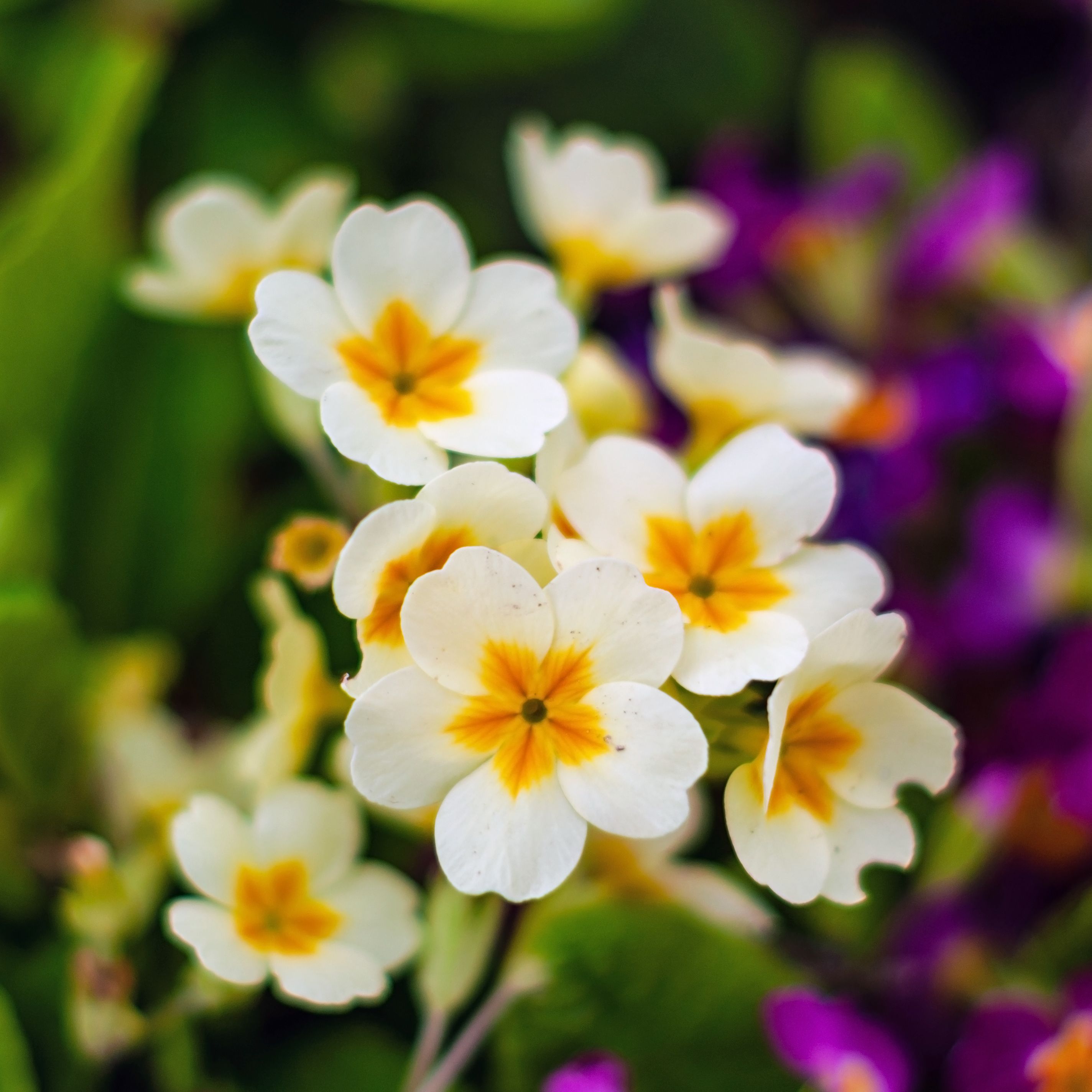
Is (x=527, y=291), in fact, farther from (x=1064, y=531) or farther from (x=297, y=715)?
(x=1064, y=531)

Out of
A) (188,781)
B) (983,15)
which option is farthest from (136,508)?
(983,15)

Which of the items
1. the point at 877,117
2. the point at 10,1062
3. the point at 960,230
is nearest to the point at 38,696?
the point at 10,1062

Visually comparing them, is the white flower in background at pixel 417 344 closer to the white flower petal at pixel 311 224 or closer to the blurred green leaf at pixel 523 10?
the white flower petal at pixel 311 224

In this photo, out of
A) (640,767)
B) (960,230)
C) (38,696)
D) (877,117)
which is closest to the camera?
(640,767)

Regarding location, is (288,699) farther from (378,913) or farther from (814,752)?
(814,752)

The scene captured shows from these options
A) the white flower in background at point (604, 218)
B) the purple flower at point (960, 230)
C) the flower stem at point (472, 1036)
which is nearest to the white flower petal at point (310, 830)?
the flower stem at point (472, 1036)

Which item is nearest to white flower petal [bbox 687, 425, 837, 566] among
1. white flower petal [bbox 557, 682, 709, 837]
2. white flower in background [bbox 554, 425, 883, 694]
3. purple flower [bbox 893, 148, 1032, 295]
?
white flower in background [bbox 554, 425, 883, 694]

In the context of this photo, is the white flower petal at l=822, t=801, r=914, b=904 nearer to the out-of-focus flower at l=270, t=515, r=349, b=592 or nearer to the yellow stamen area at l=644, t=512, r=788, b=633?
the yellow stamen area at l=644, t=512, r=788, b=633
